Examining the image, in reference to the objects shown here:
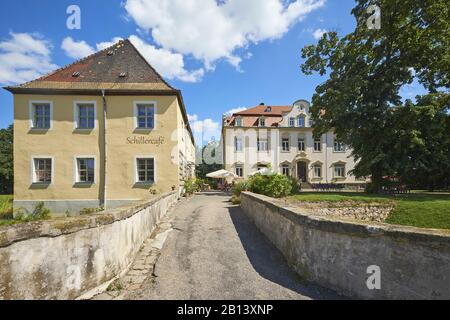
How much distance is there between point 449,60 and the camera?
15273 mm

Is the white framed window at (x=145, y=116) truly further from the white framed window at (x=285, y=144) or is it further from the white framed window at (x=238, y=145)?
the white framed window at (x=285, y=144)

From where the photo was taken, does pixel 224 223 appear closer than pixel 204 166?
Yes

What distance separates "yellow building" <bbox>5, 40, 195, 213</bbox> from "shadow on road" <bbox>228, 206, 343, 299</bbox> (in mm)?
9490

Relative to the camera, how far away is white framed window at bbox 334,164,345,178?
31.3m

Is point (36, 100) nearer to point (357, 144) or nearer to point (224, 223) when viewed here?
point (224, 223)

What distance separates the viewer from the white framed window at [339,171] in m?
31.3

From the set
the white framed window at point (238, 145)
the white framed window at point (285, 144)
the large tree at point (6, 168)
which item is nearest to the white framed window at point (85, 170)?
the white framed window at point (238, 145)

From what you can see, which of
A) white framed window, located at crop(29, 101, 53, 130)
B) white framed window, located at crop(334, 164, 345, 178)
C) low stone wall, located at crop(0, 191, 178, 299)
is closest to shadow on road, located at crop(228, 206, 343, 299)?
low stone wall, located at crop(0, 191, 178, 299)

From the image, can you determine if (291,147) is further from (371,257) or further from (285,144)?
(371,257)

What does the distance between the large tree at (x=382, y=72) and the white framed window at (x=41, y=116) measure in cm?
1851

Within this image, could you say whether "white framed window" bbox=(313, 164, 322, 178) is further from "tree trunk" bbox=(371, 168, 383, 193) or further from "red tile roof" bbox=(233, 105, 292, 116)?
"tree trunk" bbox=(371, 168, 383, 193)

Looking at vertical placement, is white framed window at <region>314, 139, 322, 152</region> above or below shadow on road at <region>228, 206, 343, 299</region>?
above
